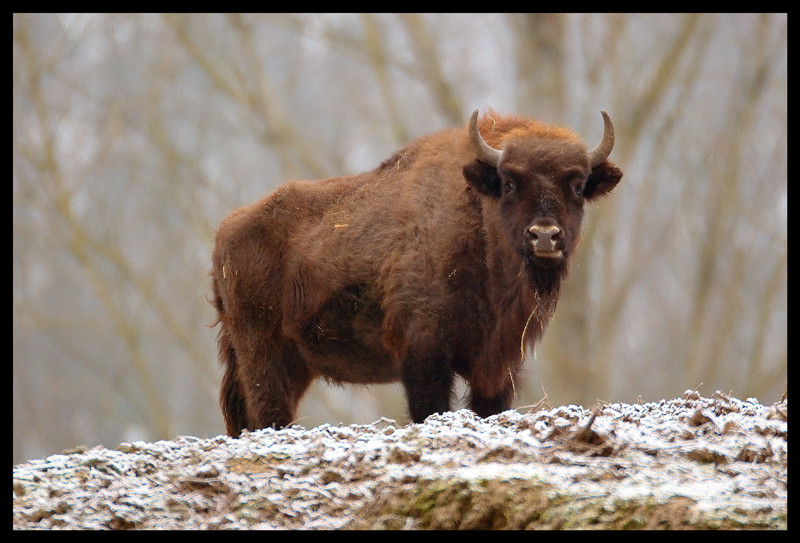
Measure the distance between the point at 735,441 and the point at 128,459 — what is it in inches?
136

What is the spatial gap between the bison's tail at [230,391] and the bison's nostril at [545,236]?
3.22 meters

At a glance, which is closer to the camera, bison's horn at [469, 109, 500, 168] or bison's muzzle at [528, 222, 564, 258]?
bison's muzzle at [528, 222, 564, 258]

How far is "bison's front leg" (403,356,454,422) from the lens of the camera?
7914 mm

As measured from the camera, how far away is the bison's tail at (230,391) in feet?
31.0

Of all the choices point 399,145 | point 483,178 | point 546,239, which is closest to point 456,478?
point 546,239

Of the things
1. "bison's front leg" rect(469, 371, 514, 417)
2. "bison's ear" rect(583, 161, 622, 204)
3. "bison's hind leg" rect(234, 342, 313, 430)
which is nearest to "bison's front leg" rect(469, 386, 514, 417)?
"bison's front leg" rect(469, 371, 514, 417)

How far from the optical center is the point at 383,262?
8.39 meters

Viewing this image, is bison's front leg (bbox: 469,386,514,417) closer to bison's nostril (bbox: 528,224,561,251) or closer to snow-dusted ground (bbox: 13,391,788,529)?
bison's nostril (bbox: 528,224,561,251)

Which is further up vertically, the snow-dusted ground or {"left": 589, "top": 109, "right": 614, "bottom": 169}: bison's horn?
{"left": 589, "top": 109, "right": 614, "bottom": 169}: bison's horn

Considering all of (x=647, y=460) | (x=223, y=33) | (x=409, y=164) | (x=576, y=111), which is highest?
(x=223, y=33)

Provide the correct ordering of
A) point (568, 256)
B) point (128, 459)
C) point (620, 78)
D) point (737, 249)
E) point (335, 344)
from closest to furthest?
point (128, 459)
point (568, 256)
point (335, 344)
point (620, 78)
point (737, 249)

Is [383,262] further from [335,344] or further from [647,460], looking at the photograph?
[647,460]

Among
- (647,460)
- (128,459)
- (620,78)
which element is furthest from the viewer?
(620,78)
